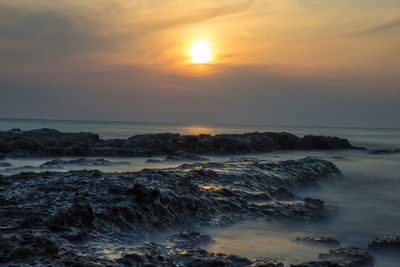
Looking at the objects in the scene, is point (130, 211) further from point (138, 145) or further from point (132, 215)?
point (138, 145)

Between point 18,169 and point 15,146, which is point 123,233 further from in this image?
point 15,146

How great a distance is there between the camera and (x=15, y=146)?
19078 millimetres

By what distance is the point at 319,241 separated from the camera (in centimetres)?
592

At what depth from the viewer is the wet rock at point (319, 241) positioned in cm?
587

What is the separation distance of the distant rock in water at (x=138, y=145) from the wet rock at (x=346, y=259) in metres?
16.5

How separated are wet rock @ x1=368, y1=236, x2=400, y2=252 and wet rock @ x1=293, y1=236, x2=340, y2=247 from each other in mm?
601

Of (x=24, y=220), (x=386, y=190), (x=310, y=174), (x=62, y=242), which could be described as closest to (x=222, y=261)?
(x=62, y=242)

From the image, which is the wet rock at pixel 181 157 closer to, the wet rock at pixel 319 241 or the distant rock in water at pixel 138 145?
the distant rock in water at pixel 138 145

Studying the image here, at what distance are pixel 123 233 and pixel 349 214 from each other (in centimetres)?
621

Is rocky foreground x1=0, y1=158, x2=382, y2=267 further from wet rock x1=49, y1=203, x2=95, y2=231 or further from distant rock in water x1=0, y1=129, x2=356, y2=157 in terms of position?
distant rock in water x1=0, y1=129, x2=356, y2=157

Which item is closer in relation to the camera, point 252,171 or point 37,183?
point 37,183

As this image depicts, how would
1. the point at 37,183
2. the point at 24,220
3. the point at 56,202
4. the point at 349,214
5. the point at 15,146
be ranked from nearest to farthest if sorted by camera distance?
the point at 24,220, the point at 56,202, the point at 37,183, the point at 349,214, the point at 15,146

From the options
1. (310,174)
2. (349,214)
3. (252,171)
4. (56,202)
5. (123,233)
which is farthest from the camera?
(310,174)

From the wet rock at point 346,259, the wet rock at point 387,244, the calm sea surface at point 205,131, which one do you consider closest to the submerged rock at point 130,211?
the wet rock at point 346,259
